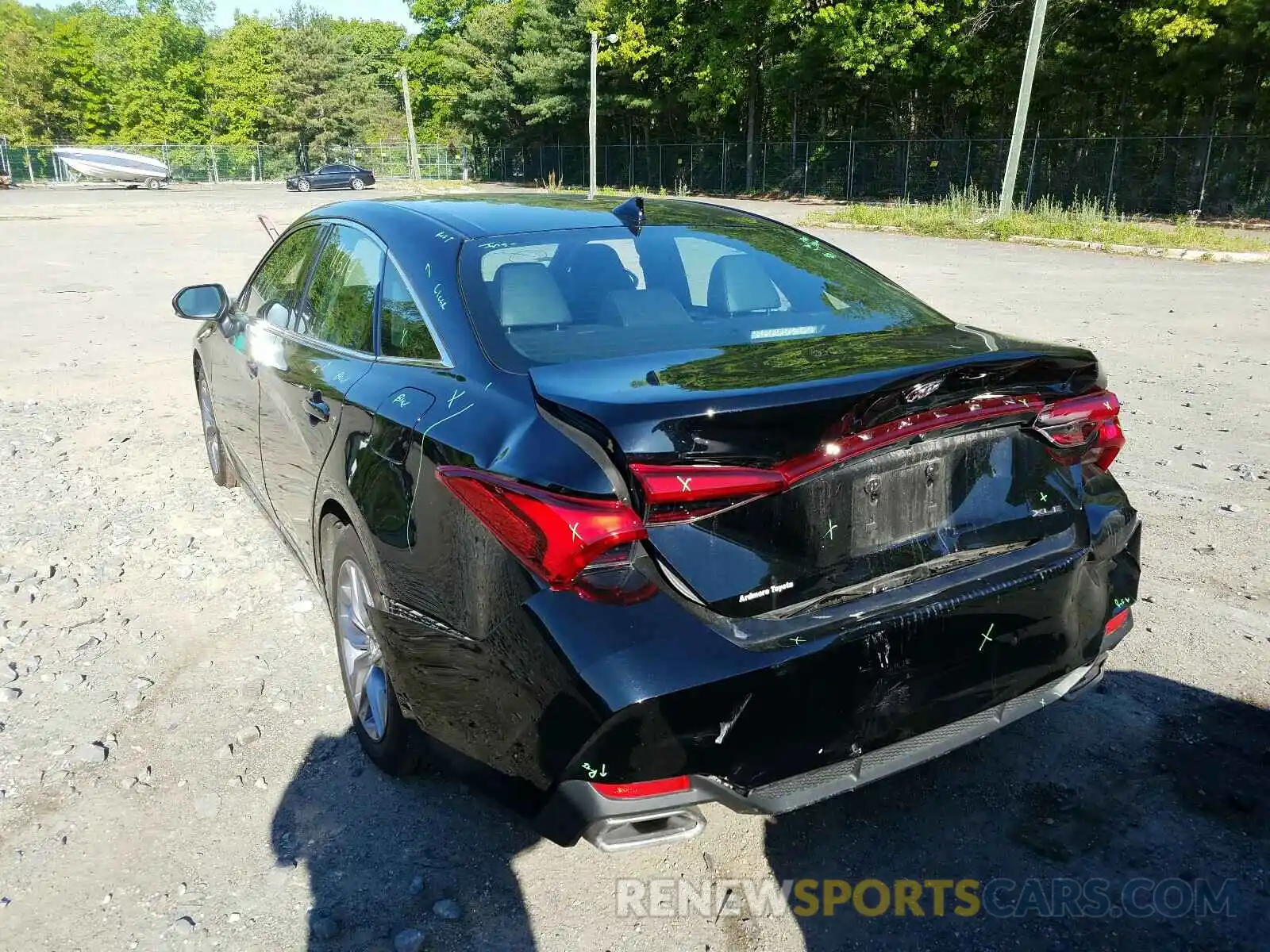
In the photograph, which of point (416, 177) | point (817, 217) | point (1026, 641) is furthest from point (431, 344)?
point (416, 177)

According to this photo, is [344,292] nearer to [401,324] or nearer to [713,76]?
[401,324]

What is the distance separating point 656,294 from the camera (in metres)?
2.93

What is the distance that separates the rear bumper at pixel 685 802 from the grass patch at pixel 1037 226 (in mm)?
19723

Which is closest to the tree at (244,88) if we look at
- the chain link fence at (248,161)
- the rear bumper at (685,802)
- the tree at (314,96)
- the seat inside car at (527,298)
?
the tree at (314,96)

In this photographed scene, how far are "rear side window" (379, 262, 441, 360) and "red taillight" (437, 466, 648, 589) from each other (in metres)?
0.75

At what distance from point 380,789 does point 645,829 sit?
1.11m

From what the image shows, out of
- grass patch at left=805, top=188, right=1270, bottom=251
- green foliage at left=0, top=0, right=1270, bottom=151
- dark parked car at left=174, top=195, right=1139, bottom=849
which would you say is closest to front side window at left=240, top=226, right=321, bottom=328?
dark parked car at left=174, top=195, right=1139, bottom=849

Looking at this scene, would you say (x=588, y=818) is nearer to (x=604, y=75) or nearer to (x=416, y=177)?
(x=604, y=75)

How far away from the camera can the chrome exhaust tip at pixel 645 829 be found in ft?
6.54

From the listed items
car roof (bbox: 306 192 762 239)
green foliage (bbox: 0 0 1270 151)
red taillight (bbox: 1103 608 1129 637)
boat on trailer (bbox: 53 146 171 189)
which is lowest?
red taillight (bbox: 1103 608 1129 637)

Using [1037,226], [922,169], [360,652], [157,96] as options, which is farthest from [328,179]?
[360,652]

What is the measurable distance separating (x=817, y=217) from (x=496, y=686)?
2712 centimetres

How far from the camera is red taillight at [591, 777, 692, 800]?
197cm

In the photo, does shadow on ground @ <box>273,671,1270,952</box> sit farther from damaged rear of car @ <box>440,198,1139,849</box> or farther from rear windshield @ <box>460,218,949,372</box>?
rear windshield @ <box>460,218,949,372</box>
